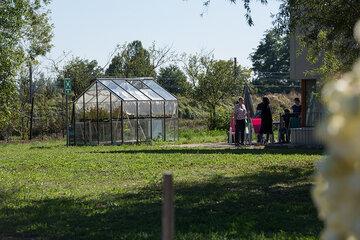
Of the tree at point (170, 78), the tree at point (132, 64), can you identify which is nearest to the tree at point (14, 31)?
the tree at point (132, 64)

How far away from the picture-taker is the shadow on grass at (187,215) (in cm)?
890

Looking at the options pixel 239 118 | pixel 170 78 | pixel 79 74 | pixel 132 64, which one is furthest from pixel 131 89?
pixel 170 78

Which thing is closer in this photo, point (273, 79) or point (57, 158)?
point (57, 158)

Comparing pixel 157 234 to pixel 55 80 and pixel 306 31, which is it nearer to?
pixel 306 31

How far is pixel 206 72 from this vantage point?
50469 mm

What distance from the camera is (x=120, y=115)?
34281 mm

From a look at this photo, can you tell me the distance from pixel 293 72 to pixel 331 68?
34.1ft

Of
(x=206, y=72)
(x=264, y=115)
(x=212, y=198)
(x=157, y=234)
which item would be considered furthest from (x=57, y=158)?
(x=206, y=72)

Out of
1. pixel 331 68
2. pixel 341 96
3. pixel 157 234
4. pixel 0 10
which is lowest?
pixel 157 234

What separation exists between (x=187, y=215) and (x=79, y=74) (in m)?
41.1

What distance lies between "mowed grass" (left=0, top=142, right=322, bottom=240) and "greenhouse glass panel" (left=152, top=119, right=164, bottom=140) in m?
14.2

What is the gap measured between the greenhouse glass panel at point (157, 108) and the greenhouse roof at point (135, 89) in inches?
7.6

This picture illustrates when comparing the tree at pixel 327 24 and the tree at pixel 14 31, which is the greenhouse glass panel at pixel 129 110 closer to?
the tree at pixel 14 31

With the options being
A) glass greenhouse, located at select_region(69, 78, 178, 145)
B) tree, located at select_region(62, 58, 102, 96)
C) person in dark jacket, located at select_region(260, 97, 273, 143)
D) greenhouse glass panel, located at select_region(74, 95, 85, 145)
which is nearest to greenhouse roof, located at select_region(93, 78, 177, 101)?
glass greenhouse, located at select_region(69, 78, 178, 145)
